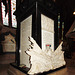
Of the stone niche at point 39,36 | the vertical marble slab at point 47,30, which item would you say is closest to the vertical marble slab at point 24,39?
the stone niche at point 39,36

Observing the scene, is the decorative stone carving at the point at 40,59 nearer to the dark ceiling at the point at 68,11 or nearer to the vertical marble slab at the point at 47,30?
the vertical marble slab at the point at 47,30

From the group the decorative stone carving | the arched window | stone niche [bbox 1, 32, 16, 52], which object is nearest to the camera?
the decorative stone carving

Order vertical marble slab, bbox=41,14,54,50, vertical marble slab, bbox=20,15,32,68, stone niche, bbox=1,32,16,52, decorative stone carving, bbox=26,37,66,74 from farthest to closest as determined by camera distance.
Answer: stone niche, bbox=1,32,16,52 → vertical marble slab, bbox=20,15,32,68 → vertical marble slab, bbox=41,14,54,50 → decorative stone carving, bbox=26,37,66,74

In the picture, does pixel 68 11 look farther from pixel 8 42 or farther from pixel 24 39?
pixel 24 39

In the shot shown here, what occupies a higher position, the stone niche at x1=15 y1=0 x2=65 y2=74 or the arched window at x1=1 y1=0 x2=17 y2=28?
the arched window at x1=1 y1=0 x2=17 y2=28

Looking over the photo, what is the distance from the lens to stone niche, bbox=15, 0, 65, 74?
1.18 meters

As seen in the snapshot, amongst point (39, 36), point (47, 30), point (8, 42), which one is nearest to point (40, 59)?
point (39, 36)

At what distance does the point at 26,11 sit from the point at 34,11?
10.6 inches

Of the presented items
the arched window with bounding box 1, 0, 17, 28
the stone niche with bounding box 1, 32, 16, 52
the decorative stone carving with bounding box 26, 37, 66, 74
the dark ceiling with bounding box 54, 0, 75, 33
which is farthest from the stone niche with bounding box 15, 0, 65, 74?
the dark ceiling with bounding box 54, 0, 75, 33

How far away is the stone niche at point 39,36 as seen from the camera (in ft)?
3.88

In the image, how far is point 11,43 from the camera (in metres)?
4.23

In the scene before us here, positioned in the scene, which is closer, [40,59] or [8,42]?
[40,59]

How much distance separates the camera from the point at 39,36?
130 cm

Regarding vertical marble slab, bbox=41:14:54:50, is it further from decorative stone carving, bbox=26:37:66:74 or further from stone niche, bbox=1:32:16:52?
stone niche, bbox=1:32:16:52
